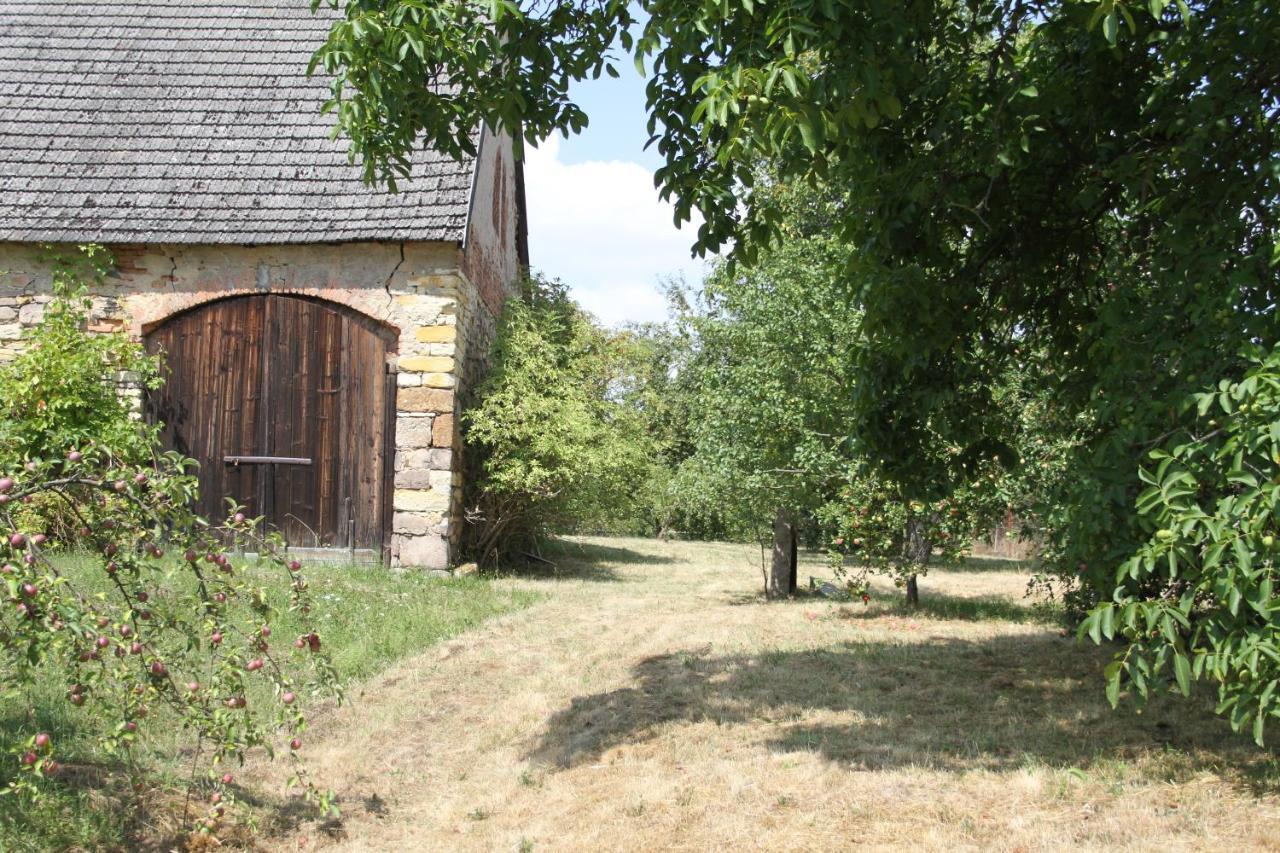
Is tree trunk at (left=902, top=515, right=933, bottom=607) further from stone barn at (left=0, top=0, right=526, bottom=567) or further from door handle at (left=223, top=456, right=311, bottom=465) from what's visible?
door handle at (left=223, top=456, right=311, bottom=465)

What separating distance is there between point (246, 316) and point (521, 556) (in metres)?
5.06

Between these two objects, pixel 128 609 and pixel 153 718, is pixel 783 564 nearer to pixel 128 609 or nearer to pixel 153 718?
pixel 153 718

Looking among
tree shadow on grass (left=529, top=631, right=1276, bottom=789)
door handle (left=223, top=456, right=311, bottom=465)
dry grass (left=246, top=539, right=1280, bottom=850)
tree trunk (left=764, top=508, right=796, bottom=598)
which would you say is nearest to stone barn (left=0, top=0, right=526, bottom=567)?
door handle (left=223, top=456, right=311, bottom=465)

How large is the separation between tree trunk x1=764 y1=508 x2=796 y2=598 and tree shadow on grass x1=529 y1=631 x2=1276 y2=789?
162 inches

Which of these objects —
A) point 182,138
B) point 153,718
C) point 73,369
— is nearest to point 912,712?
point 153,718

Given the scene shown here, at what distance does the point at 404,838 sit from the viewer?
4.32 m

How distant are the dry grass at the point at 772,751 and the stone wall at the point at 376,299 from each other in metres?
2.61

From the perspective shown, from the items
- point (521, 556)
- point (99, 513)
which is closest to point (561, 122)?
point (99, 513)

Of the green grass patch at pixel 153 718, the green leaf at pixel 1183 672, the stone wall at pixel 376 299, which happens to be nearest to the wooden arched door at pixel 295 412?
the stone wall at pixel 376 299

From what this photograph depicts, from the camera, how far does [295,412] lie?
10875 mm

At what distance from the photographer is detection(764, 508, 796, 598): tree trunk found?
38.9 ft

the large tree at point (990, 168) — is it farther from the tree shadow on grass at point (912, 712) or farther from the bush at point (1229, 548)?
the tree shadow on grass at point (912, 712)

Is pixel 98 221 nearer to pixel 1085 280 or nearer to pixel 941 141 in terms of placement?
pixel 941 141

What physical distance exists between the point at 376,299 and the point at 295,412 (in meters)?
1.53
